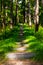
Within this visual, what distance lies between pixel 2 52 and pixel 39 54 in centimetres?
173

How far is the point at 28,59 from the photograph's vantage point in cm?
787

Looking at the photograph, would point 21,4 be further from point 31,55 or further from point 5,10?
point 31,55

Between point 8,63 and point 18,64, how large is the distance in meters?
0.41

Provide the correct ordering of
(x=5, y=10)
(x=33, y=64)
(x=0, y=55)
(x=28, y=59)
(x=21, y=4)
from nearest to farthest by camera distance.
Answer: (x=33, y=64) < (x=28, y=59) < (x=0, y=55) < (x=5, y=10) < (x=21, y=4)

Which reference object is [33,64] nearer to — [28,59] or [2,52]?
[28,59]

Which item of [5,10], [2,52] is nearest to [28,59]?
[2,52]

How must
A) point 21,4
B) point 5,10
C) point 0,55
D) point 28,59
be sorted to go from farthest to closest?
point 21,4 → point 5,10 → point 0,55 → point 28,59

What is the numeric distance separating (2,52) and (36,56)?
1.75 meters

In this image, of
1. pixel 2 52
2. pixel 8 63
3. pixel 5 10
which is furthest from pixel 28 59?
pixel 5 10

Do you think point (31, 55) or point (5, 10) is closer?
point (31, 55)

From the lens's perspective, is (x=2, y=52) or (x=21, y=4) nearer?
(x=2, y=52)

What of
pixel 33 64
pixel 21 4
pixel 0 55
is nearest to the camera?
pixel 33 64

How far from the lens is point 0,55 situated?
8.55 m

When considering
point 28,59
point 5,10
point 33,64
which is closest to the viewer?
point 33,64
